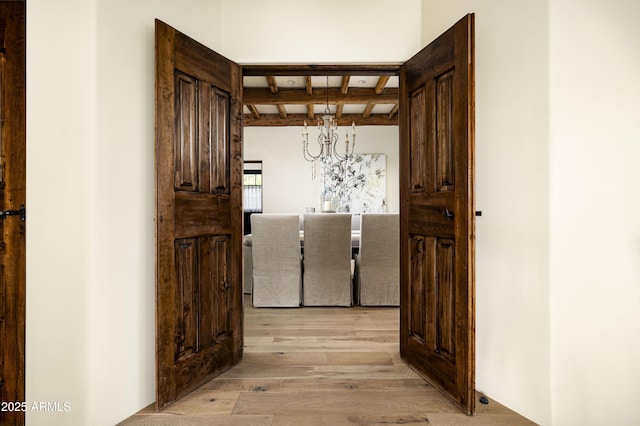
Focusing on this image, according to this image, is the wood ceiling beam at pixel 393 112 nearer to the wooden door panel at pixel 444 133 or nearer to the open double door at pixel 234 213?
the open double door at pixel 234 213

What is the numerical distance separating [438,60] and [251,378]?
2.25 meters

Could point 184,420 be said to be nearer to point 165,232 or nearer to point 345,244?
point 165,232

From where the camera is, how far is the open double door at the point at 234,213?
2.07 metres

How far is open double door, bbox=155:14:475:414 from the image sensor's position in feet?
6.79

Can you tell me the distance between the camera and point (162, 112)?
6.84 ft

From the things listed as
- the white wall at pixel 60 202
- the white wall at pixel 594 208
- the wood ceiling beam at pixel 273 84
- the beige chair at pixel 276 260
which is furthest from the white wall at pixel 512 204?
the wood ceiling beam at pixel 273 84

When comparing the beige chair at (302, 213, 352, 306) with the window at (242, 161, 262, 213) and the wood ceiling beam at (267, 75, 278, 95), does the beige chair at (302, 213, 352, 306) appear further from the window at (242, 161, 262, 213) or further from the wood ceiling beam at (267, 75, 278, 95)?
the window at (242, 161, 262, 213)

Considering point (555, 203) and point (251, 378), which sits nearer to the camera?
point (555, 203)

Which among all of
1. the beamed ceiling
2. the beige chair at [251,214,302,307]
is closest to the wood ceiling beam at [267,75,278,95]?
the beamed ceiling

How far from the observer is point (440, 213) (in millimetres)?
2273

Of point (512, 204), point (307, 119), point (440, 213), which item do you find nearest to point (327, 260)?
point (440, 213)

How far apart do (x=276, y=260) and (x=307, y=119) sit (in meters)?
4.01

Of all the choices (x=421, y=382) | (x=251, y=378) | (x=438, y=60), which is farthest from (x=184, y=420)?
(x=438, y=60)

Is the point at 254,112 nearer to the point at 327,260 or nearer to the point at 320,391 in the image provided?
the point at 327,260
